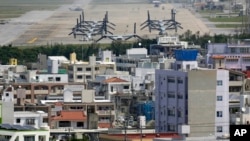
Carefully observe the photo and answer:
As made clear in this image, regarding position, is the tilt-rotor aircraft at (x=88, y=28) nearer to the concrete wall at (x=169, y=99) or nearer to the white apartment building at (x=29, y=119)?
the concrete wall at (x=169, y=99)

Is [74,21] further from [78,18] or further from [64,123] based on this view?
[64,123]

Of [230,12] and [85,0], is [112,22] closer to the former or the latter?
[230,12]

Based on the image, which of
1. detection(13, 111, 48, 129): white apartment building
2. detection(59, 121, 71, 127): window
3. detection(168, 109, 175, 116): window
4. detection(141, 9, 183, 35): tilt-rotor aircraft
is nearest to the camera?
detection(13, 111, 48, 129): white apartment building

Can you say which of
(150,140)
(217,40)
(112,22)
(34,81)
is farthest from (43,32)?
(150,140)

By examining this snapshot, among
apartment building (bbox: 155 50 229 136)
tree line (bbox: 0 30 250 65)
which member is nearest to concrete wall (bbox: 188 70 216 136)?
apartment building (bbox: 155 50 229 136)

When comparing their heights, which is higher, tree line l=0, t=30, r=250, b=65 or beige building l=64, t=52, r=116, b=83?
beige building l=64, t=52, r=116, b=83

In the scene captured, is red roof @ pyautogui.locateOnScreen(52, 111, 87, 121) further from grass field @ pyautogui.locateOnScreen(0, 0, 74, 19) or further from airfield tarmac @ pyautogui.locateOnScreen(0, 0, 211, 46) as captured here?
grass field @ pyautogui.locateOnScreen(0, 0, 74, 19)

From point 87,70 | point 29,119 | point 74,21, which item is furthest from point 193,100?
point 74,21
